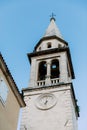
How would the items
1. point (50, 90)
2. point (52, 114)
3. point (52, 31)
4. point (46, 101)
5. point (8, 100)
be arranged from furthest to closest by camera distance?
point (52, 31) < point (50, 90) < point (46, 101) < point (52, 114) < point (8, 100)

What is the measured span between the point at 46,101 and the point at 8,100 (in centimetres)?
1131

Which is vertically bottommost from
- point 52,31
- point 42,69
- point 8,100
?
point 42,69

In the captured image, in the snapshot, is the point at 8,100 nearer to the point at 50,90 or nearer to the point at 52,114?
the point at 52,114

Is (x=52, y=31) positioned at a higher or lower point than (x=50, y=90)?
higher

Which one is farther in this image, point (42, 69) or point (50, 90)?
point (42, 69)

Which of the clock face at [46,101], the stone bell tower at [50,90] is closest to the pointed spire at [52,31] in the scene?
the stone bell tower at [50,90]

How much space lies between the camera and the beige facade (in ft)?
37.4

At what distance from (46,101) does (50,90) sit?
3.84 feet

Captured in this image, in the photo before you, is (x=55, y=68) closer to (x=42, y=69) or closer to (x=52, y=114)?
(x=42, y=69)

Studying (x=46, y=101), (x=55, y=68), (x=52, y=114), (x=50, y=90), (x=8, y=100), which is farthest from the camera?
(x=55, y=68)

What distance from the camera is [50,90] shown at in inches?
945

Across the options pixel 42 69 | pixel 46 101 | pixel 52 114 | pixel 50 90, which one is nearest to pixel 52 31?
pixel 42 69

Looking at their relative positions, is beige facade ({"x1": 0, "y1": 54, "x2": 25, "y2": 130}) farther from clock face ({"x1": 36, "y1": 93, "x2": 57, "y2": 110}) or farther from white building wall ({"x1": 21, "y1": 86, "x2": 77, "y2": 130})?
clock face ({"x1": 36, "y1": 93, "x2": 57, "y2": 110})

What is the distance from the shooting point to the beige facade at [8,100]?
37.4 feet
